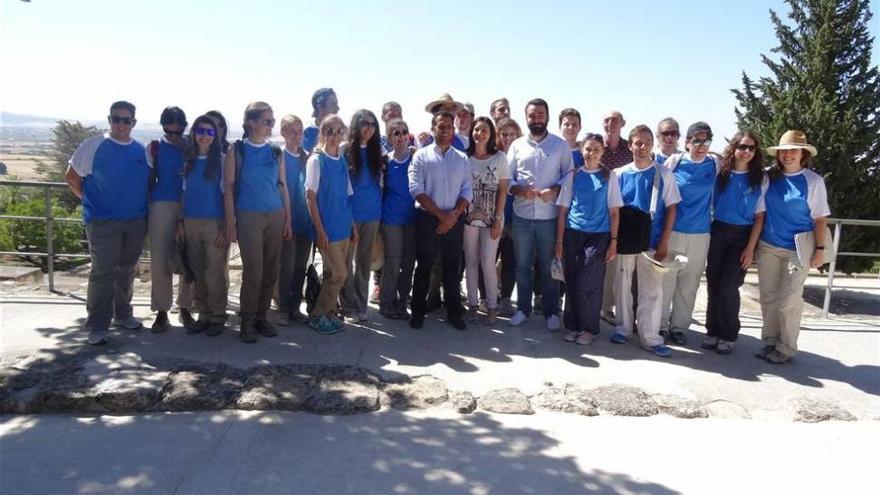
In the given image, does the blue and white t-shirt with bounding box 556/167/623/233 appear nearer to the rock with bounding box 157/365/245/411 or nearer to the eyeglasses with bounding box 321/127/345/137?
the eyeglasses with bounding box 321/127/345/137

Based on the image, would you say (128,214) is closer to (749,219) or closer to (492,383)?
(492,383)

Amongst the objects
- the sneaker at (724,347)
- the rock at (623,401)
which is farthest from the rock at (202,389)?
the sneaker at (724,347)

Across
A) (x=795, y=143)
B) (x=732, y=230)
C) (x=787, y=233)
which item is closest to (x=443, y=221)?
(x=732, y=230)

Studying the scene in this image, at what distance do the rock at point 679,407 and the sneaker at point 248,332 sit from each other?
3.04 meters

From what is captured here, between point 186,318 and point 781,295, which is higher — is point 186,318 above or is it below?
below

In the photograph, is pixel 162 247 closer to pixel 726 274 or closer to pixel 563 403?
pixel 563 403

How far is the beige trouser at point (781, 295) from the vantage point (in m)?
4.57

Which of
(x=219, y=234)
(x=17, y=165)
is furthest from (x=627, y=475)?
(x=17, y=165)

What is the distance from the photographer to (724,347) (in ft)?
16.0

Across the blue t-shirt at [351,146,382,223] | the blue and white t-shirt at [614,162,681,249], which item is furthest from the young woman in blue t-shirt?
the blue t-shirt at [351,146,382,223]

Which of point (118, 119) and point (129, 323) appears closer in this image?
point (118, 119)

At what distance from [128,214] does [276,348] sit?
1546mm

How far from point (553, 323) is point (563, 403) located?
1551 mm

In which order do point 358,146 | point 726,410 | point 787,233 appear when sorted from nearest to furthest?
point 726,410
point 787,233
point 358,146
